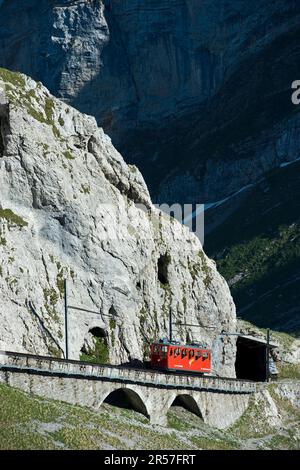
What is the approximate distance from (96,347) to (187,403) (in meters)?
9.23

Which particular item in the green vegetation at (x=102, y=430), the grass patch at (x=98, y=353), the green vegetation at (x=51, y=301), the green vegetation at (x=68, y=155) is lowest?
the green vegetation at (x=102, y=430)

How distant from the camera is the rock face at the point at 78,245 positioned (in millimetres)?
83375

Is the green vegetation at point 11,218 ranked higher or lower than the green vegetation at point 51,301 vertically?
higher

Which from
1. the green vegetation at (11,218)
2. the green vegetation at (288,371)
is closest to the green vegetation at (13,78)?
the green vegetation at (11,218)

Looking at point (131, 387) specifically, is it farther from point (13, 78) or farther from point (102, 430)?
point (13, 78)

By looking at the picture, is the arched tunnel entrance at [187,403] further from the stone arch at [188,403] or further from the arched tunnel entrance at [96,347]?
the arched tunnel entrance at [96,347]

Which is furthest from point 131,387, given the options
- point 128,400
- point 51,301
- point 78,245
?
point 78,245

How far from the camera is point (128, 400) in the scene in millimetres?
83438

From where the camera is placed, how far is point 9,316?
79.9m

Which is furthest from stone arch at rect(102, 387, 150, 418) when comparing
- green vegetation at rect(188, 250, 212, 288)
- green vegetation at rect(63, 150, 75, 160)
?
green vegetation at rect(63, 150, 75, 160)

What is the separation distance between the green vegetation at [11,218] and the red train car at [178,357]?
14589 millimetres

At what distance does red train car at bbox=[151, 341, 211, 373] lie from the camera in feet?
287

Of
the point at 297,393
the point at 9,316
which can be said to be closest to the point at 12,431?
the point at 9,316

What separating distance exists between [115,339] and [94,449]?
27886 mm
